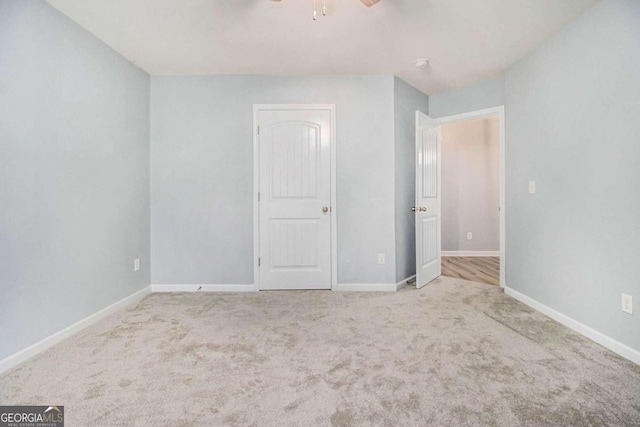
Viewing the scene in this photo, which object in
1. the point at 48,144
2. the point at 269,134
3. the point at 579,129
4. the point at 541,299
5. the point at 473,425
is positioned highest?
the point at 269,134

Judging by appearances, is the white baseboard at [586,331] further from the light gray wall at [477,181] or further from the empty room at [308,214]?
the light gray wall at [477,181]

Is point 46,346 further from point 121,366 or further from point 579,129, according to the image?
point 579,129

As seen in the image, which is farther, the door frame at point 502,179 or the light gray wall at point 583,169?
the door frame at point 502,179

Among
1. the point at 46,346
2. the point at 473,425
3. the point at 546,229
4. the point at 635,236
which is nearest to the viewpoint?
the point at 473,425

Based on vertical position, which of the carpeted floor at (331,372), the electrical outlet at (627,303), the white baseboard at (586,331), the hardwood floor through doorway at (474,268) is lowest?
the carpeted floor at (331,372)

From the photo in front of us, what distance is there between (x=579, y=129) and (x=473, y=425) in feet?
7.38

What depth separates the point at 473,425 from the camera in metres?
Result: 1.24

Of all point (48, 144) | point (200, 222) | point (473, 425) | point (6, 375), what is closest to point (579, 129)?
point (473, 425)

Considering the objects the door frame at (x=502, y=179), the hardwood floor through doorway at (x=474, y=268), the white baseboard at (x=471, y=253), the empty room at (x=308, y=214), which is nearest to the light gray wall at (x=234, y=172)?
the empty room at (x=308, y=214)

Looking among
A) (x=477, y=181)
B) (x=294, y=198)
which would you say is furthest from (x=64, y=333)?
(x=477, y=181)

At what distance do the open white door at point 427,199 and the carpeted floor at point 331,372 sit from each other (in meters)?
0.84

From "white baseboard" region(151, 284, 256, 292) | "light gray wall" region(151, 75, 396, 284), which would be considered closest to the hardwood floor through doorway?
"light gray wall" region(151, 75, 396, 284)

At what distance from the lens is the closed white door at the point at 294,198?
314 centimetres

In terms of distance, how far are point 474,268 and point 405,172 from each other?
6.73 ft
